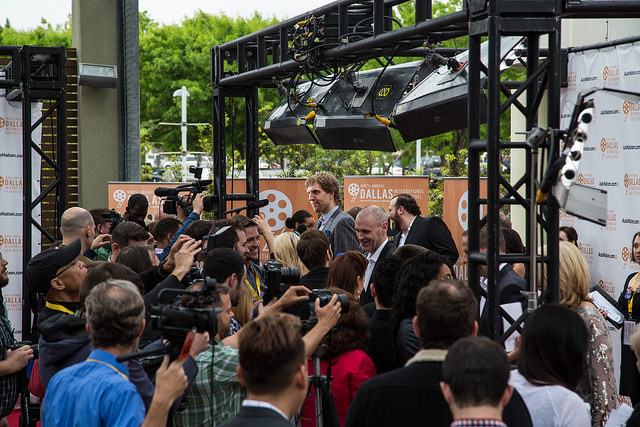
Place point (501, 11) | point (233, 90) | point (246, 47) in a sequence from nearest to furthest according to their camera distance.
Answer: point (501, 11)
point (246, 47)
point (233, 90)

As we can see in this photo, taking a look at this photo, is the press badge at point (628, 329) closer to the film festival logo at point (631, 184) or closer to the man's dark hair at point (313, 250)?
the film festival logo at point (631, 184)

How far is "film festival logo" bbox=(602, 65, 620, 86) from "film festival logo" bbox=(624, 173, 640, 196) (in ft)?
3.04

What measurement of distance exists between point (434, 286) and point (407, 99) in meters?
4.41

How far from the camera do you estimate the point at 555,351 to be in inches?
110

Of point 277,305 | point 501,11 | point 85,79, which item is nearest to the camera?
point 277,305

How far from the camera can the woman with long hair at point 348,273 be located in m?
4.77

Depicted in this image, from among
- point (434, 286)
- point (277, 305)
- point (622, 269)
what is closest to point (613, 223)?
point (622, 269)

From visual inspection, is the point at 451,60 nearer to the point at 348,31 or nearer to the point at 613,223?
the point at 348,31

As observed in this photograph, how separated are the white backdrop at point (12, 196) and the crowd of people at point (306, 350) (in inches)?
117

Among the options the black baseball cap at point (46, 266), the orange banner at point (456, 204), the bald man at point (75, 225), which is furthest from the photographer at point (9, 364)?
the orange banner at point (456, 204)

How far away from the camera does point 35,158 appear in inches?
322

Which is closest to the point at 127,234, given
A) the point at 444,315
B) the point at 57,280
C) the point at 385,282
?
the point at 57,280

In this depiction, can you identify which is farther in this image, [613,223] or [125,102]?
[125,102]

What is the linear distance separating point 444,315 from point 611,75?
5282mm
